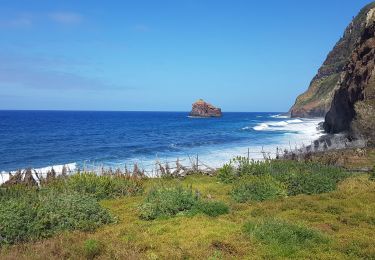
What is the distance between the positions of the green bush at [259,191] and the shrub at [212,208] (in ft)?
10.1

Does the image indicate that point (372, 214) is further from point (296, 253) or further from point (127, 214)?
point (127, 214)

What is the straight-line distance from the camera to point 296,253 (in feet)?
40.3

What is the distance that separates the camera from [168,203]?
1808cm

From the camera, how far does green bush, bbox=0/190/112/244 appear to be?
47.3 ft

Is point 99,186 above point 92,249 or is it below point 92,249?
below

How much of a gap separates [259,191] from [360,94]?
4397cm

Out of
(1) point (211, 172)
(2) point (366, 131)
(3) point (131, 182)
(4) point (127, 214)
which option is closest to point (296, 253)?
(4) point (127, 214)

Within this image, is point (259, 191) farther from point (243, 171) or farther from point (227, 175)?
point (227, 175)

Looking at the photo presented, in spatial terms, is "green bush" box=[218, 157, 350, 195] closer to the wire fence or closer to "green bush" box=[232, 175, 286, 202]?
"green bush" box=[232, 175, 286, 202]

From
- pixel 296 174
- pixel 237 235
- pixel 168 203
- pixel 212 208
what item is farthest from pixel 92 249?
pixel 296 174

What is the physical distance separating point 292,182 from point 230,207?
6.00 m

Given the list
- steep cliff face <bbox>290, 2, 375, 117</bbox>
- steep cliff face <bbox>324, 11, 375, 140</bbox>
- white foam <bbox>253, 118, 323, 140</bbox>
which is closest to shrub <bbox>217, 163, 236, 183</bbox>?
steep cliff face <bbox>324, 11, 375, 140</bbox>

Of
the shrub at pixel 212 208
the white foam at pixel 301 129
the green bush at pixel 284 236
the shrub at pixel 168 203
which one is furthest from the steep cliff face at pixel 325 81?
the green bush at pixel 284 236

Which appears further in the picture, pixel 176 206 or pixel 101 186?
pixel 101 186
